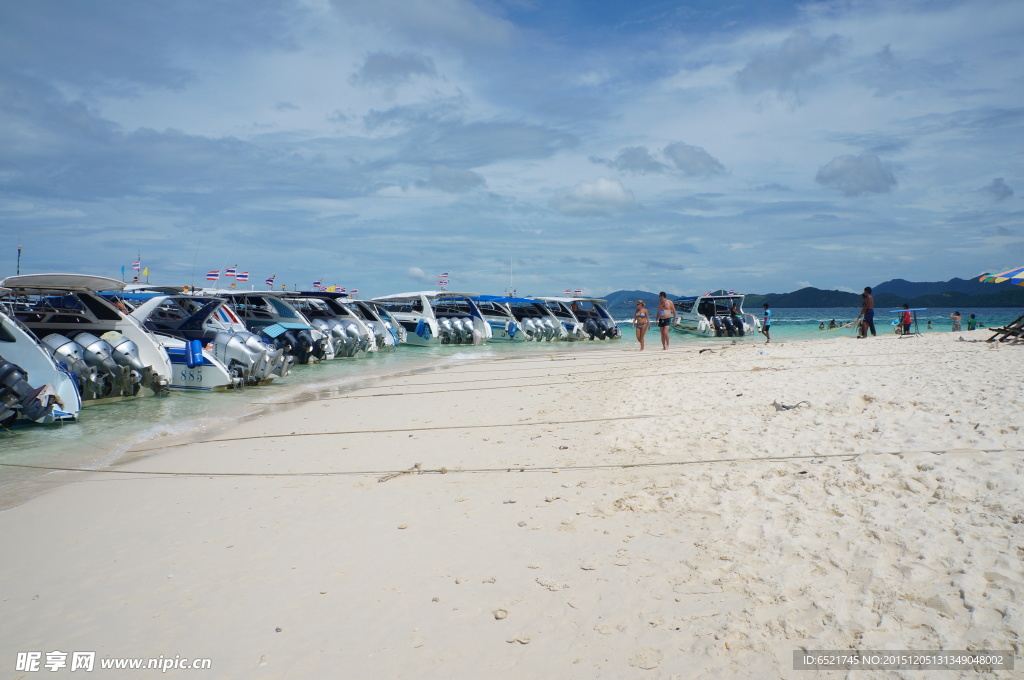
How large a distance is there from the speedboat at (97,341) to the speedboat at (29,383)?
1594 millimetres

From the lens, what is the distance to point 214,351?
→ 542 inches

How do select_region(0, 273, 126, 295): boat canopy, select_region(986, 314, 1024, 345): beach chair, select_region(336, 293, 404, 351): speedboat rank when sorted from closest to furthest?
select_region(0, 273, 126, 295): boat canopy → select_region(986, 314, 1024, 345): beach chair → select_region(336, 293, 404, 351): speedboat

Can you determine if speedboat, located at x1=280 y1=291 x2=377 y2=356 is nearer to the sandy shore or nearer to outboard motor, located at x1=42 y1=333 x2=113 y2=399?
outboard motor, located at x1=42 y1=333 x2=113 y2=399

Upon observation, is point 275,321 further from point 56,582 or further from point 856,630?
point 856,630

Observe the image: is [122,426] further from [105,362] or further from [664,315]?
[664,315]

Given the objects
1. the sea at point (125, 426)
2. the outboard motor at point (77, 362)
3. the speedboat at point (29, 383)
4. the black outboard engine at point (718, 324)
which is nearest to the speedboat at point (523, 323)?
the black outboard engine at point (718, 324)

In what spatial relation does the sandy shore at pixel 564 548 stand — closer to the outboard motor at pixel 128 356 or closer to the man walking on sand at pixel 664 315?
the outboard motor at pixel 128 356

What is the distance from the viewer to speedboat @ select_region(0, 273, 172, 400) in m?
11.3

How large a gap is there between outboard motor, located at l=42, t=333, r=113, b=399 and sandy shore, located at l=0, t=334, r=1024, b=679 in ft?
16.9

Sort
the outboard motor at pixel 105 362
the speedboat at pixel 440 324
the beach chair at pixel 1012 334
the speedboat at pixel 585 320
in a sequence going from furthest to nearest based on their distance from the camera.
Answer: the speedboat at pixel 585 320 → the speedboat at pixel 440 324 → the beach chair at pixel 1012 334 → the outboard motor at pixel 105 362

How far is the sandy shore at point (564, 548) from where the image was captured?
9.71ft

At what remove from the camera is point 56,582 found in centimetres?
400

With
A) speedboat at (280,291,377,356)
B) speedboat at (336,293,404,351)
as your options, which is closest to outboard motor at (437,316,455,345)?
speedboat at (336,293,404,351)

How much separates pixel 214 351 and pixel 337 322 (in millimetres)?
7689
